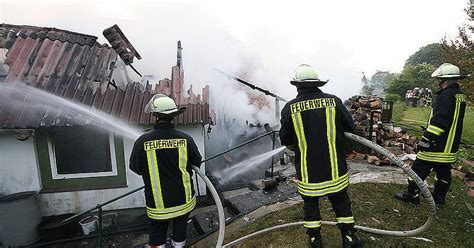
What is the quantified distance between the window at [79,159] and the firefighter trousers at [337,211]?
5061mm

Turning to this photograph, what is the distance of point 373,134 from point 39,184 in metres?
9.16

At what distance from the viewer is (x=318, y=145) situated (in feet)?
9.13

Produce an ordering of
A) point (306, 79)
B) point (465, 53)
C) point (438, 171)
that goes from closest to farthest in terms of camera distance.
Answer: point (306, 79) < point (438, 171) < point (465, 53)

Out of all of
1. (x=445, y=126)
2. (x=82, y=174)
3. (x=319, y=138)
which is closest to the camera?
(x=319, y=138)

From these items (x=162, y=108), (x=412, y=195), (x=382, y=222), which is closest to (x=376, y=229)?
(x=382, y=222)

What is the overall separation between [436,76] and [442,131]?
823 mm

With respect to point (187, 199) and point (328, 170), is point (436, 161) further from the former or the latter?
point (187, 199)

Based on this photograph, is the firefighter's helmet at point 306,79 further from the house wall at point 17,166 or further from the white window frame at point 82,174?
the house wall at point 17,166

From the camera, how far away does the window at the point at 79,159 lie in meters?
6.40

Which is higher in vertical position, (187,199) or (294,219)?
(187,199)

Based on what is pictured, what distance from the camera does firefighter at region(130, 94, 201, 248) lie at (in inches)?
121

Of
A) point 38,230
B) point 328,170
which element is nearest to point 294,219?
point 328,170

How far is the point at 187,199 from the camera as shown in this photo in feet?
10.8

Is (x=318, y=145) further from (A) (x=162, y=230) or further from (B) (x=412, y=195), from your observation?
(B) (x=412, y=195)
